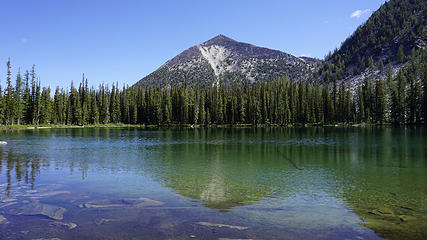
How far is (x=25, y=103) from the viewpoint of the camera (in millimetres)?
118188

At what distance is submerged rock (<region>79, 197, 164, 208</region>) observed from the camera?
14.4m

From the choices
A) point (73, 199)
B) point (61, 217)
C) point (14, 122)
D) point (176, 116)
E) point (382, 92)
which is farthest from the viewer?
point (176, 116)

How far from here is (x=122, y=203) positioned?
48.8ft

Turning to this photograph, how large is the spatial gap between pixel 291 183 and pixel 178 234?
11006 mm

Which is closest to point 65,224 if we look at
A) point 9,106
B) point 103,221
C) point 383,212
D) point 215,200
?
point 103,221

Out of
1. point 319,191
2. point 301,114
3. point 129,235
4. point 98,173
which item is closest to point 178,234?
point 129,235

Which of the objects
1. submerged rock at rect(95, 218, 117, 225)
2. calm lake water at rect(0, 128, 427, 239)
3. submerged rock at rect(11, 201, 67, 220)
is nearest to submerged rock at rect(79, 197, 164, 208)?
calm lake water at rect(0, 128, 427, 239)

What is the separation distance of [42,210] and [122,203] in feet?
11.1

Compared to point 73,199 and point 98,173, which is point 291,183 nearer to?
point 73,199

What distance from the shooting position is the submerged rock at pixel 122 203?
566 inches

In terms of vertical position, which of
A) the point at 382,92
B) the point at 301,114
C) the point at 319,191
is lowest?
the point at 319,191

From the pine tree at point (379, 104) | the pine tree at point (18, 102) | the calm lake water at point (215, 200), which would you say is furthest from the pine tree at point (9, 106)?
the pine tree at point (379, 104)

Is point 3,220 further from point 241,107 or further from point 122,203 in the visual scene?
point 241,107

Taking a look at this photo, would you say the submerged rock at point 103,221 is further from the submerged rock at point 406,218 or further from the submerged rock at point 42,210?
the submerged rock at point 406,218
